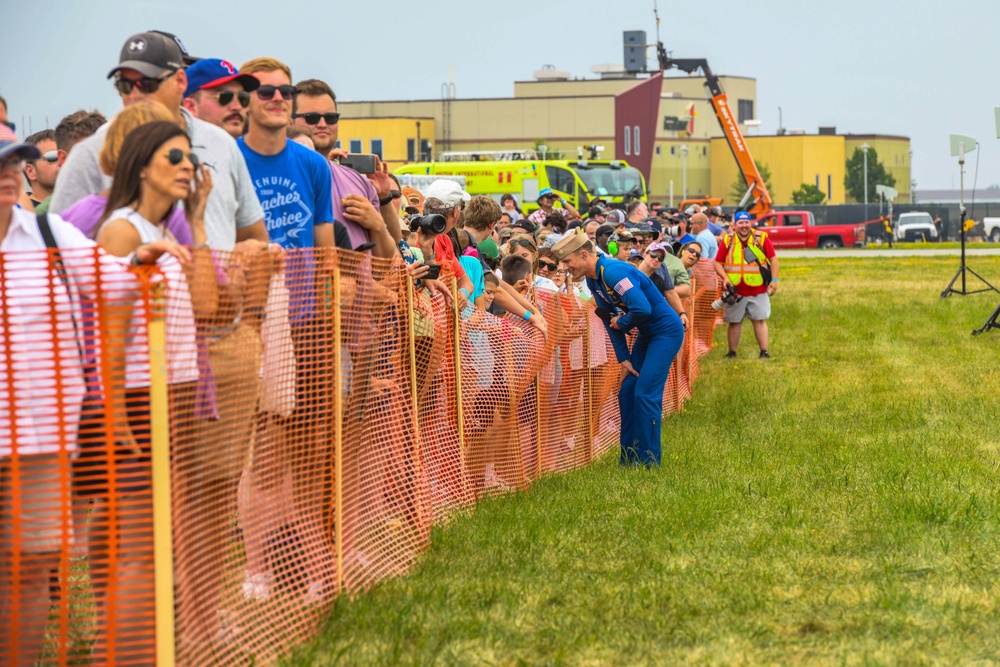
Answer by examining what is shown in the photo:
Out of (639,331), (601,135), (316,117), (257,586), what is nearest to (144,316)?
(257,586)

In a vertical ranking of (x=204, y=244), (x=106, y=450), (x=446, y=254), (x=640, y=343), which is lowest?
(x=640, y=343)

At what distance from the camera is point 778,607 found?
19.7ft

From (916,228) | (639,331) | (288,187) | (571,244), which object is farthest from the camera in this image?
(916,228)

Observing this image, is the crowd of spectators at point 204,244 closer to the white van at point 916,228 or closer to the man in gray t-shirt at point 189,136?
the man in gray t-shirt at point 189,136

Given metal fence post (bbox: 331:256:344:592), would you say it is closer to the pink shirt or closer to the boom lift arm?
the pink shirt

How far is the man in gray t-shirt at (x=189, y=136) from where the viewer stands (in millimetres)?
5023

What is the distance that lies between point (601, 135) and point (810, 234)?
3874cm

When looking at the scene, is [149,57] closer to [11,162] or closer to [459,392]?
[11,162]

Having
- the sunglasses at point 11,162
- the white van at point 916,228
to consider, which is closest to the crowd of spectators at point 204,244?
the sunglasses at point 11,162

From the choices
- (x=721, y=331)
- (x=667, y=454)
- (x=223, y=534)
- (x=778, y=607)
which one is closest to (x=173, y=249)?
(x=223, y=534)

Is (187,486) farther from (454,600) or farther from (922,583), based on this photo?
(922,583)

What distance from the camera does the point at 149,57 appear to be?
517 cm

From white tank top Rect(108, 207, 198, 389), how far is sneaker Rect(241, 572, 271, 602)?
94 cm

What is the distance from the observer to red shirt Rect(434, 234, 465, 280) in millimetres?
8781
